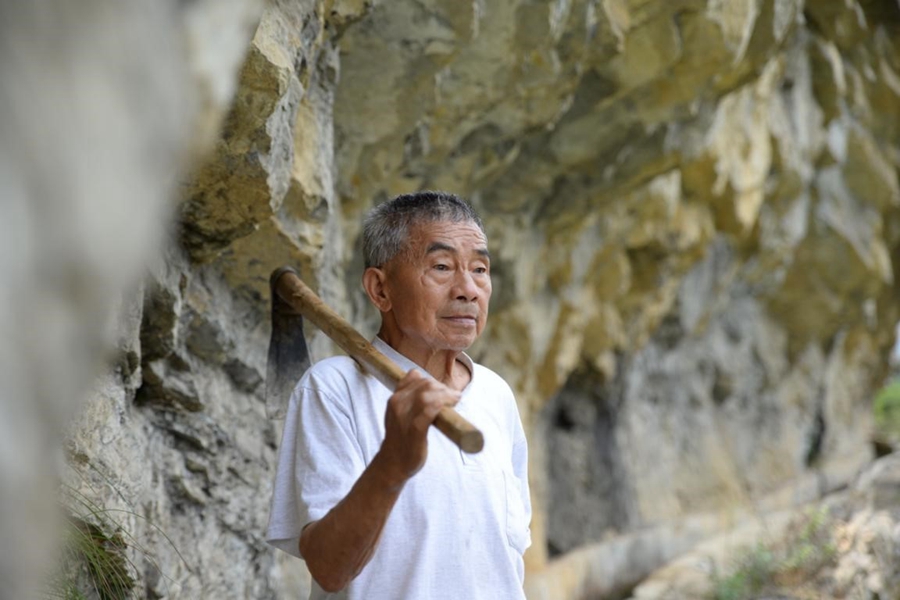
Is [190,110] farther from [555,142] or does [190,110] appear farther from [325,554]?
[555,142]

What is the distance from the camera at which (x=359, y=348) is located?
5.52 feet

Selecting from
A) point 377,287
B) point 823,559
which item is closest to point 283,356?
point 377,287

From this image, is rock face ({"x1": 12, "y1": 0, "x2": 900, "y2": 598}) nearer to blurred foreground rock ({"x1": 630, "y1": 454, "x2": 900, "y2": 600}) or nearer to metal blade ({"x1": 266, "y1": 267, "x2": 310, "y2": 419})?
metal blade ({"x1": 266, "y1": 267, "x2": 310, "y2": 419})

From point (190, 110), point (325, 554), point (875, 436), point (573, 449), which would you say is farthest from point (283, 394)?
point (875, 436)

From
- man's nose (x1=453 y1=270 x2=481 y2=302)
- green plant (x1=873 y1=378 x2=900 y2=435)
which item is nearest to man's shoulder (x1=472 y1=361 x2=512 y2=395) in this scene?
man's nose (x1=453 y1=270 x2=481 y2=302)

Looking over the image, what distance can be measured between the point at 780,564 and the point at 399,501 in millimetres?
3915

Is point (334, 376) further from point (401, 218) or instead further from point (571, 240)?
Result: point (571, 240)

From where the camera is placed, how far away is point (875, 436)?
12414mm

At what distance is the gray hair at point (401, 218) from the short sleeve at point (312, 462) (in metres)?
0.28

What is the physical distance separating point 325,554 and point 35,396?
0.74 m

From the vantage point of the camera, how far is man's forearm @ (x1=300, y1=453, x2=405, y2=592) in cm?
140

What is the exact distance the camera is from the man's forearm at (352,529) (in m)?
1.40

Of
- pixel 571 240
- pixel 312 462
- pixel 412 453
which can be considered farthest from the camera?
pixel 571 240

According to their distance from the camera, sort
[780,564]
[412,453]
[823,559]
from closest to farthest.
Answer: [412,453] < [823,559] < [780,564]
